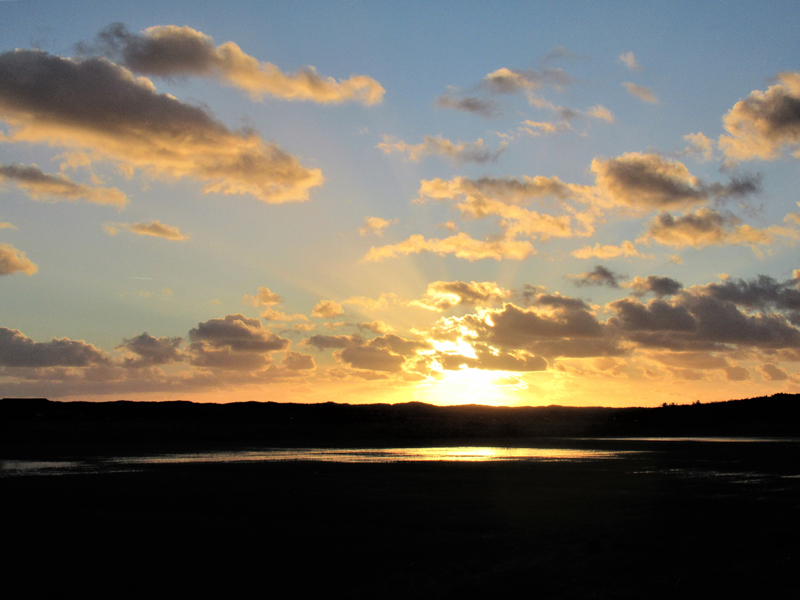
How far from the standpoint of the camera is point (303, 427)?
9850 centimetres

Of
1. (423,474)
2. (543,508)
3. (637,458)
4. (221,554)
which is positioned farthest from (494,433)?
(221,554)

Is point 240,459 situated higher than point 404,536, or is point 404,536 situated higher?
point 404,536

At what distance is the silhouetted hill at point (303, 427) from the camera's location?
65625 millimetres

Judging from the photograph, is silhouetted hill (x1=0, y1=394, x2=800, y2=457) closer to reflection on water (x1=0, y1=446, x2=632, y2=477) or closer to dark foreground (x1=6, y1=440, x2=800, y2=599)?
reflection on water (x1=0, y1=446, x2=632, y2=477)

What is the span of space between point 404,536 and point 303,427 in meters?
82.8

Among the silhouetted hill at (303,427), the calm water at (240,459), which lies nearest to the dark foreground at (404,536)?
the calm water at (240,459)

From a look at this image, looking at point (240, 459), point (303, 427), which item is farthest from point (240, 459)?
point (303, 427)

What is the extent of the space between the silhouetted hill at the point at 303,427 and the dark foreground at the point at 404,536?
105ft

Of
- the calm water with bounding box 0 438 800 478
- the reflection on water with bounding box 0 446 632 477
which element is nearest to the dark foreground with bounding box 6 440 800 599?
the reflection on water with bounding box 0 446 632 477

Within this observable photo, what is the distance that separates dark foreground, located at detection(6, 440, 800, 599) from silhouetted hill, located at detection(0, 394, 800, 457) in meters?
31.9

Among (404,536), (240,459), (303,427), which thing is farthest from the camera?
(303,427)

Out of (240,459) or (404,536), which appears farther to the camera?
(240,459)

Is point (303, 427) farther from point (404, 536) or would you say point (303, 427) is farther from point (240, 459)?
point (404, 536)

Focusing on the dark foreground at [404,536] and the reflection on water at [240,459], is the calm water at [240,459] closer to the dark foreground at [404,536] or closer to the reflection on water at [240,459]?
the reflection on water at [240,459]
